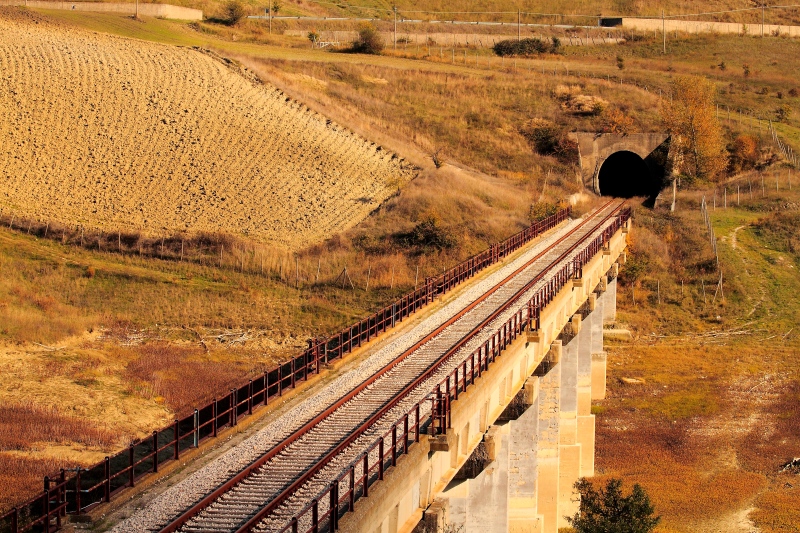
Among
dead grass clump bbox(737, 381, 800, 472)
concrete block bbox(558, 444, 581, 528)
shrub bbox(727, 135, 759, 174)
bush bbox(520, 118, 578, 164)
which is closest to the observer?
concrete block bbox(558, 444, 581, 528)

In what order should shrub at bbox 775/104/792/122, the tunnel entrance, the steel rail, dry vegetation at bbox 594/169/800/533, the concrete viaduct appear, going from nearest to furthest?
the steel rail, the concrete viaduct, dry vegetation at bbox 594/169/800/533, the tunnel entrance, shrub at bbox 775/104/792/122

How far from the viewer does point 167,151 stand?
64.1 meters

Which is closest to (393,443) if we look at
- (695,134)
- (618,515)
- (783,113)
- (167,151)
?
(618,515)

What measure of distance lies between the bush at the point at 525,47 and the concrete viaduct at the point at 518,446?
69154 mm

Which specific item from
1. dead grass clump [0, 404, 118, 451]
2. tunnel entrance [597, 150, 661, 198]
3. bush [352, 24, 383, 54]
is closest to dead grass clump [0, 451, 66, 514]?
dead grass clump [0, 404, 118, 451]

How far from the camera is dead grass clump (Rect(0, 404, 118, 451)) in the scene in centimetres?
2694

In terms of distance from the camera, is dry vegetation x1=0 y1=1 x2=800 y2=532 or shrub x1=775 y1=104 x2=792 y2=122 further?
shrub x1=775 y1=104 x2=792 y2=122

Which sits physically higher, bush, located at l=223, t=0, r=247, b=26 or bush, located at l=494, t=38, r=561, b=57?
bush, located at l=223, t=0, r=247, b=26

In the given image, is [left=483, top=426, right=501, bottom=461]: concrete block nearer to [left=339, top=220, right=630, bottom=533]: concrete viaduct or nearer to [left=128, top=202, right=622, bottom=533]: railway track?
[left=339, top=220, right=630, bottom=533]: concrete viaduct

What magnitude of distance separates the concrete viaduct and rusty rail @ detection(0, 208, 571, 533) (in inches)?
157

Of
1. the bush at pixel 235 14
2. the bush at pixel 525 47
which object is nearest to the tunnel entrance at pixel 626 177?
the bush at pixel 525 47

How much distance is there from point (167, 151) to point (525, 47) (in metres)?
64.0

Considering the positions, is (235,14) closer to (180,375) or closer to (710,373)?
(710,373)

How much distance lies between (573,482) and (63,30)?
198ft
